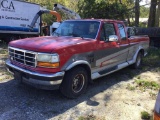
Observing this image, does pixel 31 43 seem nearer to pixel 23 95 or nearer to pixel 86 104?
pixel 23 95

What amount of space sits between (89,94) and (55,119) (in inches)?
60.8

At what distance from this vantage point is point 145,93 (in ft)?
19.7

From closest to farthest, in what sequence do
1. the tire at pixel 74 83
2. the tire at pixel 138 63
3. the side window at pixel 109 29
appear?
the tire at pixel 74 83, the side window at pixel 109 29, the tire at pixel 138 63

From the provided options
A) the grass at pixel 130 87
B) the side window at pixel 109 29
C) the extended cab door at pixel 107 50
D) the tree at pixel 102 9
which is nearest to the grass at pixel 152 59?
the grass at pixel 130 87

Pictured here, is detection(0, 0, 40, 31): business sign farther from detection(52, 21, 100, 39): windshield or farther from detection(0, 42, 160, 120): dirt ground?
detection(52, 21, 100, 39): windshield

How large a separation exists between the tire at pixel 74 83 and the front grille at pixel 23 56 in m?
0.80

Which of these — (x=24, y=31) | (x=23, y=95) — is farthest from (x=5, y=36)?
(x=23, y=95)

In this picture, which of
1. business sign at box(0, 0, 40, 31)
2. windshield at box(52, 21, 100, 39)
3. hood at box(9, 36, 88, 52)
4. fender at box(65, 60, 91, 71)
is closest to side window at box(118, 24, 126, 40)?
windshield at box(52, 21, 100, 39)

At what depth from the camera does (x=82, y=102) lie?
5.19 metres

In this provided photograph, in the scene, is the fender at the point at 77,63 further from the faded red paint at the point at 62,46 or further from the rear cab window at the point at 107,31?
the rear cab window at the point at 107,31

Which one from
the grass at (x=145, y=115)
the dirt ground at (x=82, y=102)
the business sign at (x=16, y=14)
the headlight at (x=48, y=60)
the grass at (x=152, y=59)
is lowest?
the grass at (x=145, y=115)

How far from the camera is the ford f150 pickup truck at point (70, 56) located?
4.69 m

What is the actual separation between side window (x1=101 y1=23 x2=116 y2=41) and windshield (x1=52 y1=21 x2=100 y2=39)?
240mm

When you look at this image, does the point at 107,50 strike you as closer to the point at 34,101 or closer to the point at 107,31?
the point at 107,31
